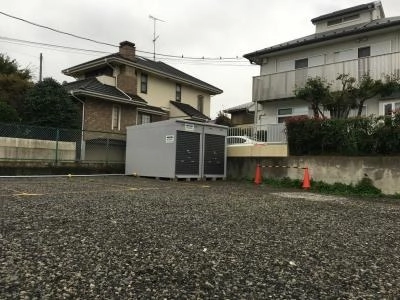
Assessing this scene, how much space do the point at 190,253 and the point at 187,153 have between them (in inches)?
403

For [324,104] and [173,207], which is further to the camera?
[324,104]

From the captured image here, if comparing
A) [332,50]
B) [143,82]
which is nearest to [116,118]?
[143,82]

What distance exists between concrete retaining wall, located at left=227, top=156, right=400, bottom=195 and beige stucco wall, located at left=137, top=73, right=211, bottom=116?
12.1 m

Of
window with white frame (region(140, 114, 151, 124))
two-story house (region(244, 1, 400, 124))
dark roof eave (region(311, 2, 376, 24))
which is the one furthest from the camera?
window with white frame (region(140, 114, 151, 124))

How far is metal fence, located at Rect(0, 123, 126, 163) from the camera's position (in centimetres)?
1402

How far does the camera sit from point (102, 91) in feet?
67.3

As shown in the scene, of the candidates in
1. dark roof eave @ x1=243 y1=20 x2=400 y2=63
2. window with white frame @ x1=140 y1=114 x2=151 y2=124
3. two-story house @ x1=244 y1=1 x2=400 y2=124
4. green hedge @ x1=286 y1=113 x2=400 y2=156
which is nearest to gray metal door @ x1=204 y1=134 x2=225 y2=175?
green hedge @ x1=286 y1=113 x2=400 y2=156

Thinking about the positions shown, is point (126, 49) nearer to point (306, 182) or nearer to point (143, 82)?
point (143, 82)

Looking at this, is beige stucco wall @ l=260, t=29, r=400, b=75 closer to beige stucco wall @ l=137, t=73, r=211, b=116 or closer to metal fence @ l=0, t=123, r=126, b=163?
beige stucco wall @ l=137, t=73, r=211, b=116

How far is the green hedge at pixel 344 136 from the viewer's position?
11.0 metres

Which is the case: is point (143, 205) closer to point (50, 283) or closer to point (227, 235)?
point (227, 235)

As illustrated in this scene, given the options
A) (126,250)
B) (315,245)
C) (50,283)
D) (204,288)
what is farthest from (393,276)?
(50,283)

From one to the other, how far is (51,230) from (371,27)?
639 inches

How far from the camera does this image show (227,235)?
4750mm
